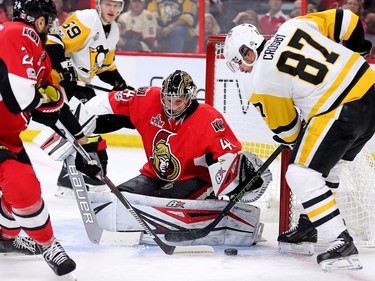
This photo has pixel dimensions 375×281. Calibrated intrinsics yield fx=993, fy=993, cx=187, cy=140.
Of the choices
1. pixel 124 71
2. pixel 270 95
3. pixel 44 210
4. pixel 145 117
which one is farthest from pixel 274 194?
pixel 124 71

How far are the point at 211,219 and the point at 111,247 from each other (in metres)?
0.43

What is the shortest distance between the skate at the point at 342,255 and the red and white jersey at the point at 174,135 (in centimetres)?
71

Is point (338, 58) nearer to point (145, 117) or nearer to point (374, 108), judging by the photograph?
point (374, 108)

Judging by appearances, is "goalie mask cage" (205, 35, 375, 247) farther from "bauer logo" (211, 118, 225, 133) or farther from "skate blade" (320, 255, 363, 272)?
"skate blade" (320, 255, 363, 272)

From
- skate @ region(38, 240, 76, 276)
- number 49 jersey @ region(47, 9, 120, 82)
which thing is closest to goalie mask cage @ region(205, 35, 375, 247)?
number 49 jersey @ region(47, 9, 120, 82)

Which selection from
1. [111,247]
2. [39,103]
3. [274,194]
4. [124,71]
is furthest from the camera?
[124,71]

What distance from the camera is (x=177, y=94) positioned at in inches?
162

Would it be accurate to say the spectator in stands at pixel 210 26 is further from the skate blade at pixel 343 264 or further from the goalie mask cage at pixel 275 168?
the skate blade at pixel 343 264

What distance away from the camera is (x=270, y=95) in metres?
3.68

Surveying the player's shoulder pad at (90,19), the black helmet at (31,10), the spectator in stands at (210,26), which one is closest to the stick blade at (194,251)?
the black helmet at (31,10)

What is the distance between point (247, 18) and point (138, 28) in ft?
2.65

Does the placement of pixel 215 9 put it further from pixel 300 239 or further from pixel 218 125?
pixel 300 239

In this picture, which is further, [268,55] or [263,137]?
[263,137]

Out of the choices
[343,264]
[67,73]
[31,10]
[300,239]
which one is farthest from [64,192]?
[343,264]
